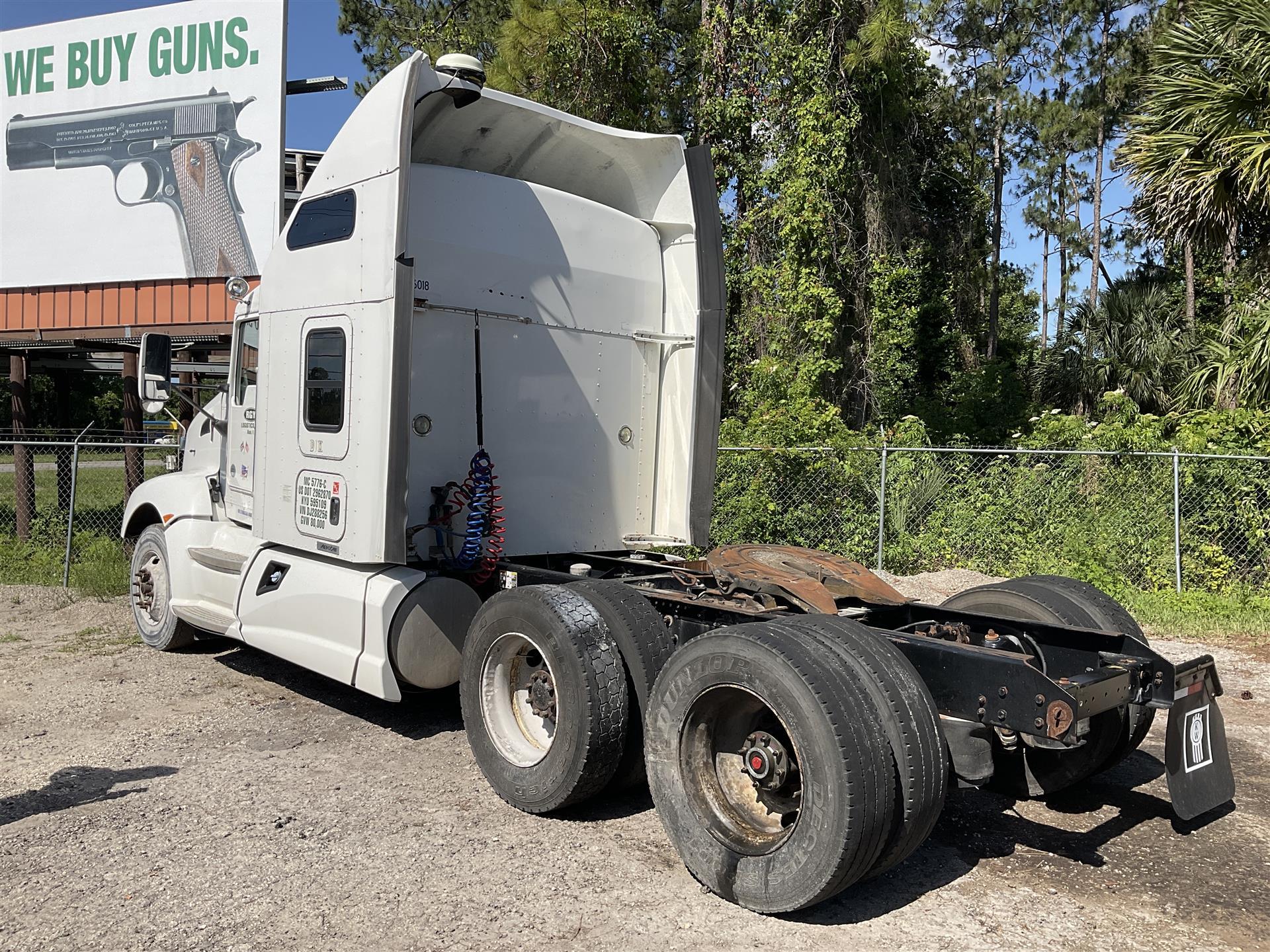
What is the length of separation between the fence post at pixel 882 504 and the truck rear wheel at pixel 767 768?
7652 mm

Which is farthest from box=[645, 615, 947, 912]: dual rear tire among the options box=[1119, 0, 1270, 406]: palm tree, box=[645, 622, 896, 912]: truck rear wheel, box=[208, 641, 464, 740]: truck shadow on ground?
box=[1119, 0, 1270, 406]: palm tree

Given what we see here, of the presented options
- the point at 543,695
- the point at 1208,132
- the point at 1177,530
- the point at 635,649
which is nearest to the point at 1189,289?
the point at 1208,132

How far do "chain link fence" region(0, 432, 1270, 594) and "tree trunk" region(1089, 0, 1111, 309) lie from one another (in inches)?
623

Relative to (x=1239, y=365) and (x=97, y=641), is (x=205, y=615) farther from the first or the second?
(x=1239, y=365)

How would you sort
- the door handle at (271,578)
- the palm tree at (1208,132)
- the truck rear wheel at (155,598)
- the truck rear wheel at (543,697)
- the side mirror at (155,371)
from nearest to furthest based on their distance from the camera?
the truck rear wheel at (543,697)
the door handle at (271,578)
the side mirror at (155,371)
the truck rear wheel at (155,598)
the palm tree at (1208,132)

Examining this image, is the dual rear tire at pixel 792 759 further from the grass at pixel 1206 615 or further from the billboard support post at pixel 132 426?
the billboard support post at pixel 132 426

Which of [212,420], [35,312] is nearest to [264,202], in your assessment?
[35,312]

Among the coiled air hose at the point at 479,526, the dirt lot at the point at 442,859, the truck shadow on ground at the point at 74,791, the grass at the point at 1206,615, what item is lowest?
the truck shadow on ground at the point at 74,791

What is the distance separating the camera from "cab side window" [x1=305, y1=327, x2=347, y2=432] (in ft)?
18.8

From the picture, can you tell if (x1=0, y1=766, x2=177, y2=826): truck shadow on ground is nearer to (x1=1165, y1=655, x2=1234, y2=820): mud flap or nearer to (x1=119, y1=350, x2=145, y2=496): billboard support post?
(x1=1165, y1=655, x2=1234, y2=820): mud flap

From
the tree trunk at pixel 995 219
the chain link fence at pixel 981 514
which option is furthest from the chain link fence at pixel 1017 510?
the tree trunk at pixel 995 219

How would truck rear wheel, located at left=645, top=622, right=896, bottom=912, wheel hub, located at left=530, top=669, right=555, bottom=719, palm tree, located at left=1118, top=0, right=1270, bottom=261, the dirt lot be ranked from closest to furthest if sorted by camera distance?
1. truck rear wheel, located at left=645, top=622, right=896, bottom=912
2. the dirt lot
3. wheel hub, located at left=530, top=669, right=555, bottom=719
4. palm tree, located at left=1118, top=0, right=1270, bottom=261

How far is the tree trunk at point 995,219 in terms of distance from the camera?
2656 centimetres

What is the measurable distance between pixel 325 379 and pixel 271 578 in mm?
1381
